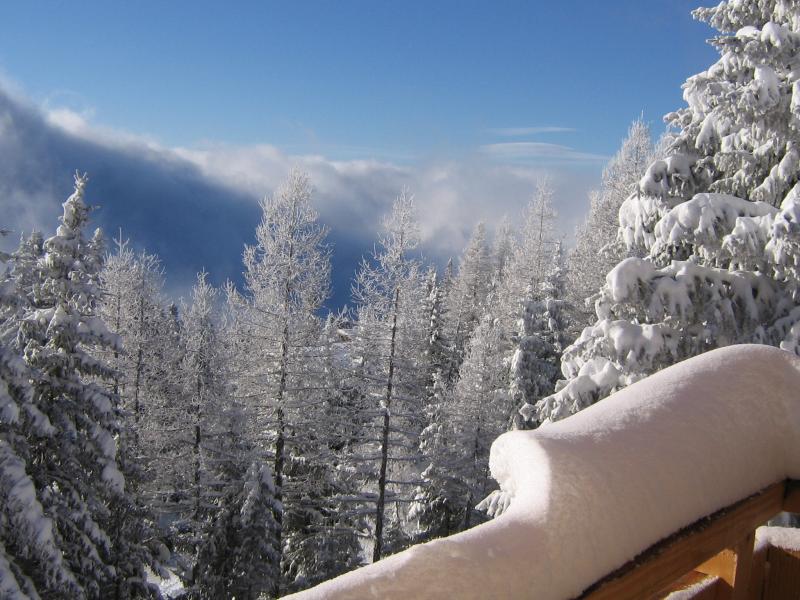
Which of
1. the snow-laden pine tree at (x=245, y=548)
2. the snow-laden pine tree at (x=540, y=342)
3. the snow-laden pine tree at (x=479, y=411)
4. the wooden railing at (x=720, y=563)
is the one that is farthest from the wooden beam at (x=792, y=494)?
the snow-laden pine tree at (x=540, y=342)

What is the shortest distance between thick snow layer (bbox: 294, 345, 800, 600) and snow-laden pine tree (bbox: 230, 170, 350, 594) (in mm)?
16392

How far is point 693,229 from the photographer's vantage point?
7.43m

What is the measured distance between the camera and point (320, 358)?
1984cm

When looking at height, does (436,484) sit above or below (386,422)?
below

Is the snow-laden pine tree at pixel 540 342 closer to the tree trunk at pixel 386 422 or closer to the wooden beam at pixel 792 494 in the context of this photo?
the tree trunk at pixel 386 422

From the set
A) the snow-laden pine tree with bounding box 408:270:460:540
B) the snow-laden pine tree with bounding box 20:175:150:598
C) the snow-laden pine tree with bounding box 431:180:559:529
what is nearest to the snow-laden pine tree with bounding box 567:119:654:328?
the snow-laden pine tree with bounding box 431:180:559:529

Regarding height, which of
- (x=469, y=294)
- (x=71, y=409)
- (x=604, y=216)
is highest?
(x=604, y=216)

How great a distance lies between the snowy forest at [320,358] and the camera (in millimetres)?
7609

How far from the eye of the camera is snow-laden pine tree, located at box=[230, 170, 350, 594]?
18.3 meters

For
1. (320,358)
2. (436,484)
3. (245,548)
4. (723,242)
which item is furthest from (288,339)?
(723,242)

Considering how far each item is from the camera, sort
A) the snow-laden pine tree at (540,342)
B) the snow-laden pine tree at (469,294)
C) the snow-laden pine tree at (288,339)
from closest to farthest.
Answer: the snow-laden pine tree at (288,339), the snow-laden pine tree at (540,342), the snow-laden pine tree at (469,294)

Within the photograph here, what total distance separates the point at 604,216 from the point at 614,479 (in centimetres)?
3306

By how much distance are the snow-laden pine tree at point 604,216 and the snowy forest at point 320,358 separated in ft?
0.69

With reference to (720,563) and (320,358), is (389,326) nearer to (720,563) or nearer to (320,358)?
(320,358)
